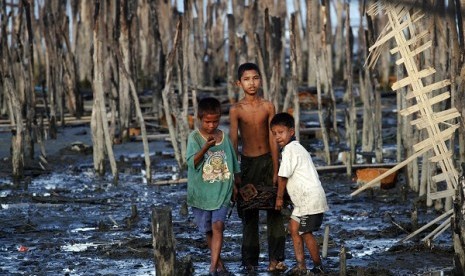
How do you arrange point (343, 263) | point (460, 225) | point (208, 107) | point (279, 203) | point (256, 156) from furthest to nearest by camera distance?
point (256, 156) < point (279, 203) < point (208, 107) < point (343, 263) < point (460, 225)

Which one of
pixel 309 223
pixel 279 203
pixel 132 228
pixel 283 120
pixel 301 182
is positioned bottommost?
pixel 132 228

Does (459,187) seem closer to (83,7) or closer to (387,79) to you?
(83,7)

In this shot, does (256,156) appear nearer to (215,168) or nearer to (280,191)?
(280,191)

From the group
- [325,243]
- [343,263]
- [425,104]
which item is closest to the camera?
[343,263]

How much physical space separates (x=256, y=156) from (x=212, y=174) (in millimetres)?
457

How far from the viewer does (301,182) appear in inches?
259

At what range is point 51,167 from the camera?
13.1m

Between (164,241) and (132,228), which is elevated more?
(164,241)

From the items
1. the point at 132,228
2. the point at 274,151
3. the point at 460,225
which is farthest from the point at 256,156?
the point at 132,228

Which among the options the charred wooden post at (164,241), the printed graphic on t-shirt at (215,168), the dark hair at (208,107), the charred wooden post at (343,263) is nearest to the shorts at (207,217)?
the printed graphic on t-shirt at (215,168)

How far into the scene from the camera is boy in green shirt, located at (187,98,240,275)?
6484mm

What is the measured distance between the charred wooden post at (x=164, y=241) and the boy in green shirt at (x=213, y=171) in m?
0.88

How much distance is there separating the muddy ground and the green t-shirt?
0.40 m

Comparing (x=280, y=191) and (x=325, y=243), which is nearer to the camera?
(x=280, y=191)
